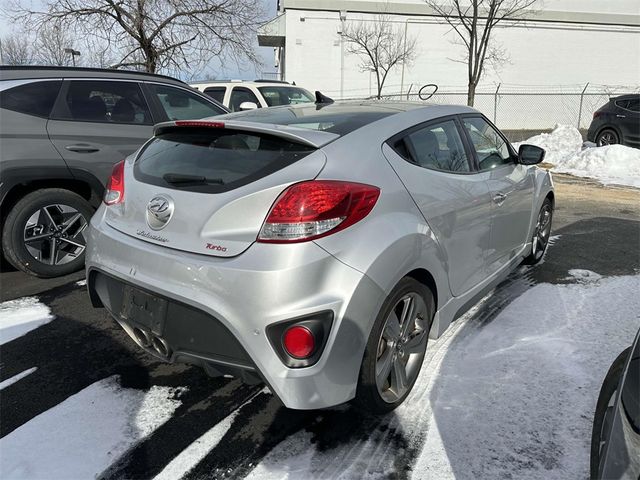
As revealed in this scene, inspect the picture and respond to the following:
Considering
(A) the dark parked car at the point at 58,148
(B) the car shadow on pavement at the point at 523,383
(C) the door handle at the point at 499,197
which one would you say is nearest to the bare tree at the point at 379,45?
(A) the dark parked car at the point at 58,148

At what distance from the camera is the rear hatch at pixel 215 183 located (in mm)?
2162

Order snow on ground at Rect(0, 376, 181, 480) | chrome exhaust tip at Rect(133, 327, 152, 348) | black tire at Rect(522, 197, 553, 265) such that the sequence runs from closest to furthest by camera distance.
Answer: snow on ground at Rect(0, 376, 181, 480)
chrome exhaust tip at Rect(133, 327, 152, 348)
black tire at Rect(522, 197, 553, 265)

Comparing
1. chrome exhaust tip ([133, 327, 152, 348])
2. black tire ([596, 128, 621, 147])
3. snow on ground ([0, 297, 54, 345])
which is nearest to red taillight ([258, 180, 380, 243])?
chrome exhaust tip ([133, 327, 152, 348])

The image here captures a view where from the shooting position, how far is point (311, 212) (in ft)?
6.93

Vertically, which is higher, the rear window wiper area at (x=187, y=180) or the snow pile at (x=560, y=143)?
the rear window wiper area at (x=187, y=180)

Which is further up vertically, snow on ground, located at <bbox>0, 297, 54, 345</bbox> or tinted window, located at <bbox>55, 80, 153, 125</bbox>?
tinted window, located at <bbox>55, 80, 153, 125</bbox>

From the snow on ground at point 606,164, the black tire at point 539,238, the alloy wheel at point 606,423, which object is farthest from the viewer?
the snow on ground at point 606,164

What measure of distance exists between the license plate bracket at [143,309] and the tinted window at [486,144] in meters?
2.34

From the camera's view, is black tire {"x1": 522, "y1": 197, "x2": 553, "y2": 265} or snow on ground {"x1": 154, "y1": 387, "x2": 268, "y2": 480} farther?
black tire {"x1": 522, "y1": 197, "x2": 553, "y2": 265}

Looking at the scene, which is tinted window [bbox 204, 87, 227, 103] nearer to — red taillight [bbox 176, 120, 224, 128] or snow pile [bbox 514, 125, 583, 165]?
red taillight [bbox 176, 120, 224, 128]

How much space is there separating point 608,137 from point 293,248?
14667mm

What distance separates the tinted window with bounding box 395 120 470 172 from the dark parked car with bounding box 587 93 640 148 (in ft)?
40.5

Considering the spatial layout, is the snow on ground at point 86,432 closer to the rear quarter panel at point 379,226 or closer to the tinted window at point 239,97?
the rear quarter panel at point 379,226

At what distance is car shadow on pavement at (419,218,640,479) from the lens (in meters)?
2.34
